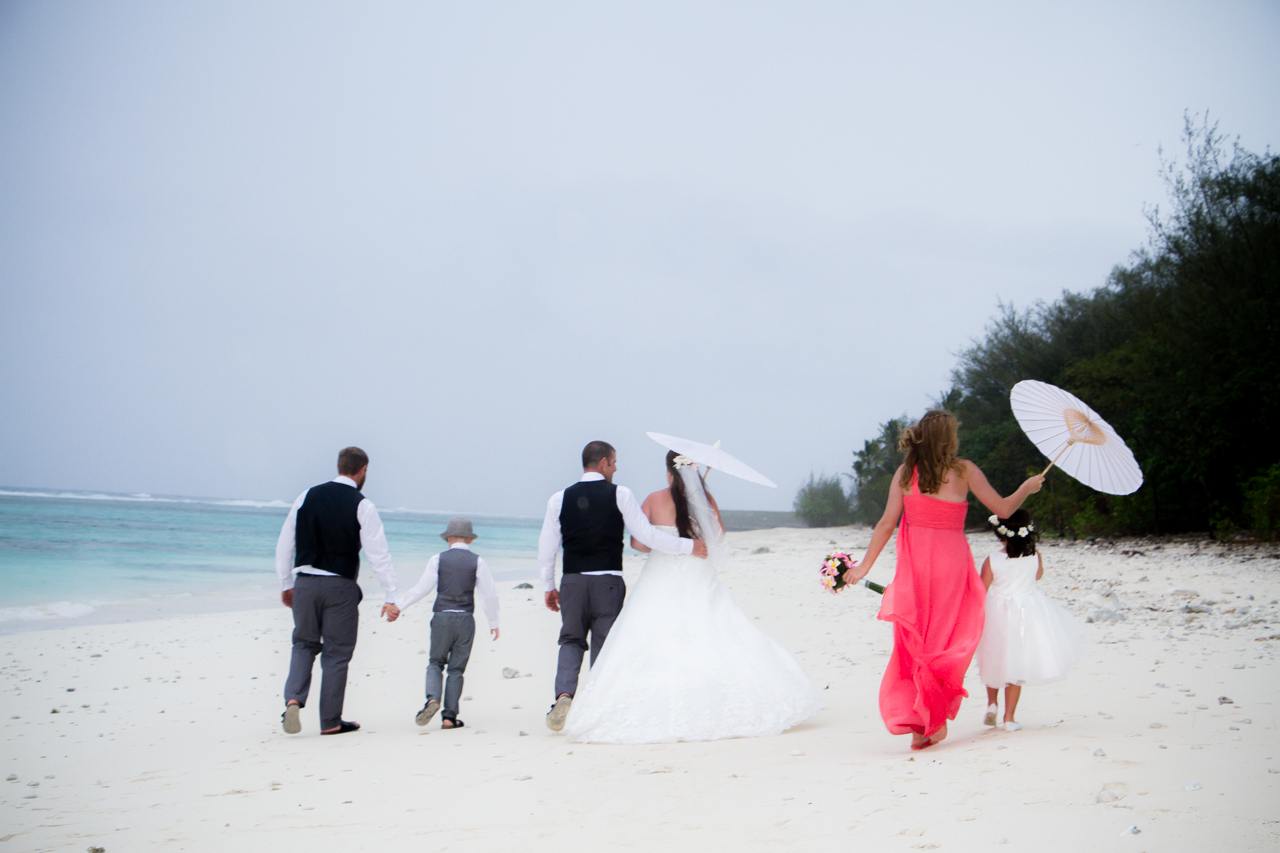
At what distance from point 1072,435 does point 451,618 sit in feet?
14.3

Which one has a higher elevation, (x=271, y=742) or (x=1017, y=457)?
(x=1017, y=457)

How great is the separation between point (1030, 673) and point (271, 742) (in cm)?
493

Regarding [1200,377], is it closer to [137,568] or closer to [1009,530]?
[1009,530]

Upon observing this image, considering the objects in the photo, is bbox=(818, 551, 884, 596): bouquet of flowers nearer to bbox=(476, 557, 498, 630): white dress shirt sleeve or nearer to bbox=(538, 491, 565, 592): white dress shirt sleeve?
bbox=(538, 491, 565, 592): white dress shirt sleeve

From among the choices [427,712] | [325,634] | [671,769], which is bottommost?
[427,712]

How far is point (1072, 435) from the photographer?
17.1 ft

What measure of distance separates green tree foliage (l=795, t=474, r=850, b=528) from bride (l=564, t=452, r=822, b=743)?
54.8 metres

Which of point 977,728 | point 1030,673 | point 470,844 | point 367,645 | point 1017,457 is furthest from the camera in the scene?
point 1017,457

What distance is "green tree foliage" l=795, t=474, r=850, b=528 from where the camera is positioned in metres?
59.7

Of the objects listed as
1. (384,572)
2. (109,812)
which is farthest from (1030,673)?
(109,812)

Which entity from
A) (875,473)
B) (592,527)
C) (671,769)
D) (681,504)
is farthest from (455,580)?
(875,473)

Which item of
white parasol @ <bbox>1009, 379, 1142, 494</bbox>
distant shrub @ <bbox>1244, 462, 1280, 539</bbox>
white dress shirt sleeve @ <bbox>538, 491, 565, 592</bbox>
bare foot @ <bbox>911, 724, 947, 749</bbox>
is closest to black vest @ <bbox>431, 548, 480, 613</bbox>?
white dress shirt sleeve @ <bbox>538, 491, 565, 592</bbox>

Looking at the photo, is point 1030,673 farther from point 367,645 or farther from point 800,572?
point 800,572

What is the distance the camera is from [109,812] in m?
4.32
